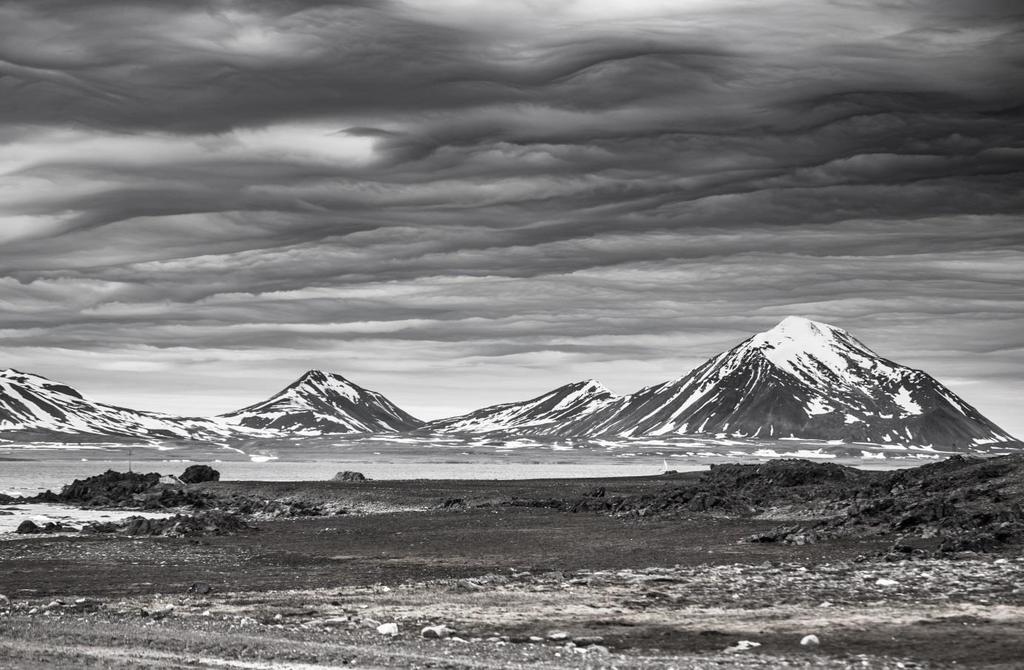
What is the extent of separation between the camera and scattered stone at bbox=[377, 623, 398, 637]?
2339cm

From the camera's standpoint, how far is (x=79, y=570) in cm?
3666

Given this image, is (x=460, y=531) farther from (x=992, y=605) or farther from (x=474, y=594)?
(x=992, y=605)

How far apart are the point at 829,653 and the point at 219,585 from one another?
17.3m

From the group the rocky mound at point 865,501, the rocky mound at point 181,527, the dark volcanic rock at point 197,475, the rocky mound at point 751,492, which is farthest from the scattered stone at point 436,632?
the dark volcanic rock at point 197,475

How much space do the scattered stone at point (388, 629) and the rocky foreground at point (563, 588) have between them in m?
0.12

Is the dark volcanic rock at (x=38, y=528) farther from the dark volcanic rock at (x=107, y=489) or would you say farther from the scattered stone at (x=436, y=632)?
the scattered stone at (x=436, y=632)

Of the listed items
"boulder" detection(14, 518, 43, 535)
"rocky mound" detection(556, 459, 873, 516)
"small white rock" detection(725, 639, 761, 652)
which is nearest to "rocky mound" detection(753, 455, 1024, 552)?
"rocky mound" detection(556, 459, 873, 516)

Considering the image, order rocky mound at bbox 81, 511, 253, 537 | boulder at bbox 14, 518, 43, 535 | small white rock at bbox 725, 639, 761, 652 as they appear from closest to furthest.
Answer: small white rock at bbox 725, 639, 761, 652
rocky mound at bbox 81, 511, 253, 537
boulder at bbox 14, 518, 43, 535

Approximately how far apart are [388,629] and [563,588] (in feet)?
26.3

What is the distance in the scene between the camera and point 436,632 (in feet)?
76.1

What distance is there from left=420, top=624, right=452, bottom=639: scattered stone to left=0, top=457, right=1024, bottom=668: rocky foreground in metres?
0.05

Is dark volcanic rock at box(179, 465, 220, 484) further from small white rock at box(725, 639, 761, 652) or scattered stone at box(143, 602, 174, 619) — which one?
small white rock at box(725, 639, 761, 652)

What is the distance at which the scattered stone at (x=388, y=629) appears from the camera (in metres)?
23.4

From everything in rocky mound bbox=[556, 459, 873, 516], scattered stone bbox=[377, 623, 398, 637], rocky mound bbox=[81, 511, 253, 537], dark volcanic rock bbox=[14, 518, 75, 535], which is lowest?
dark volcanic rock bbox=[14, 518, 75, 535]
